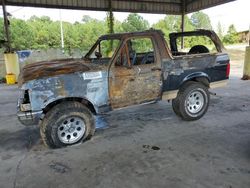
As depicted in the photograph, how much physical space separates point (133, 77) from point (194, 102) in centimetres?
179

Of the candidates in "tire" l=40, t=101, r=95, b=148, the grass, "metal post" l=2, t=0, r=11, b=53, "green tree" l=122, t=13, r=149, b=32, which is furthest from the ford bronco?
"green tree" l=122, t=13, r=149, b=32

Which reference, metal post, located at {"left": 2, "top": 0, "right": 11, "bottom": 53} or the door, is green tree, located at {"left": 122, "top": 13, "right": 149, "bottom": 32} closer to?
metal post, located at {"left": 2, "top": 0, "right": 11, "bottom": 53}

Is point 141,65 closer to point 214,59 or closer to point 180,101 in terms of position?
point 180,101

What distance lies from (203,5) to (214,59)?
33.8 feet

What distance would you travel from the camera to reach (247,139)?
434 cm

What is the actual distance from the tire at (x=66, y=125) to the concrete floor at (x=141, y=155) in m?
0.16

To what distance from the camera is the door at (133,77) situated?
447 cm

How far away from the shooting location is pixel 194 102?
18.0ft

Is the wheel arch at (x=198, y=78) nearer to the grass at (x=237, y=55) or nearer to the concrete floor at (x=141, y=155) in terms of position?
the concrete floor at (x=141, y=155)

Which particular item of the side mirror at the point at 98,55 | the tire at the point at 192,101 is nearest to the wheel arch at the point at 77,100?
the side mirror at the point at 98,55

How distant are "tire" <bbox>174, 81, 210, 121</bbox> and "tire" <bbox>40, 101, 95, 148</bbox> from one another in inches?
82.9

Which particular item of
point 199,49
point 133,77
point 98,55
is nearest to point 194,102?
point 199,49

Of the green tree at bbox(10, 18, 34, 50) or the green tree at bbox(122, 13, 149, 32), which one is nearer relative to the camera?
the green tree at bbox(122, 13, 149, 32)

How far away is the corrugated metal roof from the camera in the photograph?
12.1m
